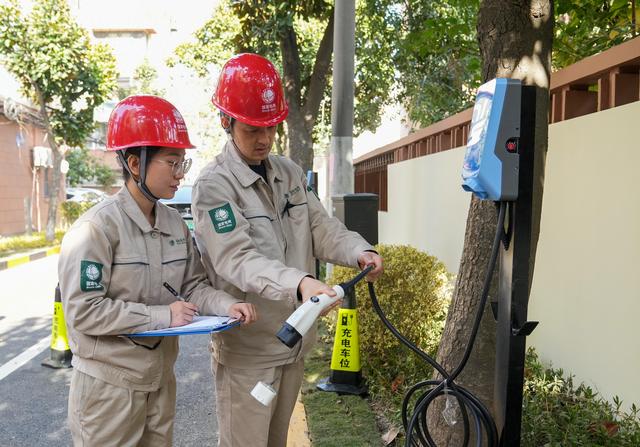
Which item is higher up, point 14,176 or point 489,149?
point 14,176

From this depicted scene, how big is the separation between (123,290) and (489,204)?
65.6 inches

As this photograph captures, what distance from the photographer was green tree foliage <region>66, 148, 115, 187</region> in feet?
110


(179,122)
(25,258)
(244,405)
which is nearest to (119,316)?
(244,405)

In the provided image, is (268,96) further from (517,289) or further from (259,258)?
(517,289)

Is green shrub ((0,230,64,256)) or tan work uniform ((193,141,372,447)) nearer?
tan work uniform ((193,141,372,447))

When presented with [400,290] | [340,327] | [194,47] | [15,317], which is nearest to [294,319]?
[340,327]

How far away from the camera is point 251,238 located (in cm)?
235

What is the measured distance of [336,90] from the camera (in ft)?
22.6

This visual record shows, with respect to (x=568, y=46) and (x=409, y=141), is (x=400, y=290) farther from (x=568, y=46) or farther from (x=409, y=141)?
(x=409, y=141)

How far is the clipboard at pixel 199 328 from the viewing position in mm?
A: 2096

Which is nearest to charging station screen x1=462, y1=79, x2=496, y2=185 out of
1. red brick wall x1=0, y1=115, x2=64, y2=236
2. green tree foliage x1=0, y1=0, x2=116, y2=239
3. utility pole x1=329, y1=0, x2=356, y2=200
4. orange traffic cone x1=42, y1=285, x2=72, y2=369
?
orange traffic cone x1=42, y1=285, x2=72, y2=369

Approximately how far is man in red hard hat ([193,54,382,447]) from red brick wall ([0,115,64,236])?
18.7 meters

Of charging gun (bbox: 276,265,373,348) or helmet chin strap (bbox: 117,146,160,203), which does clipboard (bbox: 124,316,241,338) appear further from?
helmet chin strap (bbox: 117,146,160,203)

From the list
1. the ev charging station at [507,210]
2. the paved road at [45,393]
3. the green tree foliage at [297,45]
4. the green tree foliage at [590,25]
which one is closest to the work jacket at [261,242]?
the ev charging station at [507,210]
